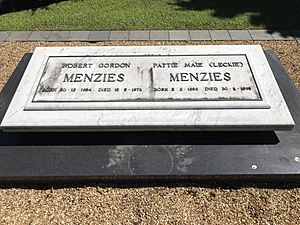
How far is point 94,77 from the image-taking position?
4020mm

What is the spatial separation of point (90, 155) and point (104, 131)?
1.00 feet

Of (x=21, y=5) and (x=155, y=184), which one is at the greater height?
(x=21, y=5)

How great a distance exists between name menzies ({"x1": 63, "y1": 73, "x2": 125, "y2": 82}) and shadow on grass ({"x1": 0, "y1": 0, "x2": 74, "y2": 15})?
162 inches

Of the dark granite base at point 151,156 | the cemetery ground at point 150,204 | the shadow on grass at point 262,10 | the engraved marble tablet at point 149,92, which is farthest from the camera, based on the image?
the shadow on grass at point 262,10

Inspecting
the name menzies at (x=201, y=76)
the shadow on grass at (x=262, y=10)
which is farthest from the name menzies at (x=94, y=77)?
the shadow on grass at (x=262, y=10)

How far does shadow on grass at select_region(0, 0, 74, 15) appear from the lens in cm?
741

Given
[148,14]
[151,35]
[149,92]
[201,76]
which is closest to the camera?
[149,92]

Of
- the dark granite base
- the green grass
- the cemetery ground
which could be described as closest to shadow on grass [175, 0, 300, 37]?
the green grass

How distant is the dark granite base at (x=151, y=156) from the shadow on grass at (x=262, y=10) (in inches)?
139

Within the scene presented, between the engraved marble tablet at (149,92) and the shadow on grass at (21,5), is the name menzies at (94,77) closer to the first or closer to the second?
the engraved marble tablet at (149,92)

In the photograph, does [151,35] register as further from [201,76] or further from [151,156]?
[151,156]

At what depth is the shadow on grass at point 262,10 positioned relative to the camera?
6.59 meters

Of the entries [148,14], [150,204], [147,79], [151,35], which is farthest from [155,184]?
[148,14]

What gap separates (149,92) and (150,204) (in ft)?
4.21
